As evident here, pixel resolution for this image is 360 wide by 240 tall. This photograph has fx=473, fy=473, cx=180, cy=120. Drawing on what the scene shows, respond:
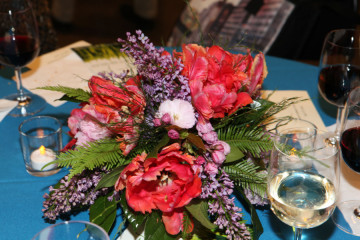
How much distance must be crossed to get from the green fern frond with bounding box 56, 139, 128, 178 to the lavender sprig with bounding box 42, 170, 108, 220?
0.04 meters

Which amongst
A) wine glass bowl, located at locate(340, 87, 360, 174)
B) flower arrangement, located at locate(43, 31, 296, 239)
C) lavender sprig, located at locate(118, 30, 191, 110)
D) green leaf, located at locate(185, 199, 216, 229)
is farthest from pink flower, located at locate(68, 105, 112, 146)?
wine glass bowl, located at locate(340, 87, 360, 174)

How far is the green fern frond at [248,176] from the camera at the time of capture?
0.87m

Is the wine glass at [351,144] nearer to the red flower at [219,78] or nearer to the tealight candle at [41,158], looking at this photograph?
the red flower at [219,78]

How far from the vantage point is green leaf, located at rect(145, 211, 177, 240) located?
828 mm

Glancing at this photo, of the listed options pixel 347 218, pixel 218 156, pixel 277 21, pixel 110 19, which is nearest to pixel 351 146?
pixel 347 218

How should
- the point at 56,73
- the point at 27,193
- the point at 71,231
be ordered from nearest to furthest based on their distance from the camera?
1. the point at 71,231
2. the point at 27,193
3. the point at 56,73

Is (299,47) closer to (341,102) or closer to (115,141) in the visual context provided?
(341,102)

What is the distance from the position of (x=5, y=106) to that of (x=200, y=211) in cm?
77

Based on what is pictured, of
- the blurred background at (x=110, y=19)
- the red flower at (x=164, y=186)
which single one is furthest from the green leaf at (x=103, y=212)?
the blurred background at (x=110, y=19)

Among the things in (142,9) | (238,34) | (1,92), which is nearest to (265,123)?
(1,92)

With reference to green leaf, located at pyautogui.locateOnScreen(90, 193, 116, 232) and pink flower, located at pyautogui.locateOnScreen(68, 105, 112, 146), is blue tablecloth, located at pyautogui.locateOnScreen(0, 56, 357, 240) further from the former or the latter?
pink flower, located at pyautogui.locateOnScreen(68, 105, 112, 146)

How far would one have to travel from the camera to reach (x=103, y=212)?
0.90 metres

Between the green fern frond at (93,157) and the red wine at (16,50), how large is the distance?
57 cm

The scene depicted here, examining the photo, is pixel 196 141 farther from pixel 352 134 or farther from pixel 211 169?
pixel 352 134
